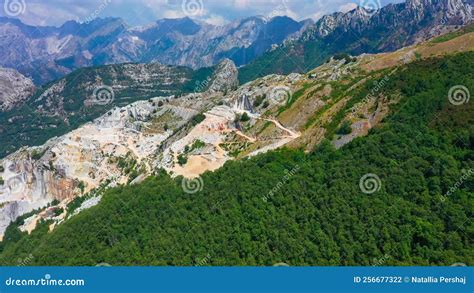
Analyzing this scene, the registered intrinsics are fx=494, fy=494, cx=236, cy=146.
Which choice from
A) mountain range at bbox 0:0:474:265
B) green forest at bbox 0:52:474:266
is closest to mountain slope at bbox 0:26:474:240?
mountain range at bbox 0:0:474:265

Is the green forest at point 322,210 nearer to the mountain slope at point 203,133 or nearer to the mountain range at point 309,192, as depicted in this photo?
the mountain range at point 309,192

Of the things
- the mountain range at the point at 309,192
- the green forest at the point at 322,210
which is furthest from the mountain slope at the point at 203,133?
the green forest at the point at 322,210

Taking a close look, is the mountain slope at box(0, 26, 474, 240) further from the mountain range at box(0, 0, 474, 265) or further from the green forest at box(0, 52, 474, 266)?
the green forest at box(0, 52, 474, 266)

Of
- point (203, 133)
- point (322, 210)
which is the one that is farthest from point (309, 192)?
point (203, 133)

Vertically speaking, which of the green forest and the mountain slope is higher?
the mountain slope

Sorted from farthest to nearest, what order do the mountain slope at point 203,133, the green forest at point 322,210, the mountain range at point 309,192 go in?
the mountain slope at point 203,133 < the mountain range at point 309,192 < the green forest at point 322,210

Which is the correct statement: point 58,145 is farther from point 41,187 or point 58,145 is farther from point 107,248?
point 107,248

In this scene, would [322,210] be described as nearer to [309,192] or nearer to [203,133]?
[309,192]

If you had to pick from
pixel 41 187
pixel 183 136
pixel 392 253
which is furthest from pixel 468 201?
pixel 41 187
